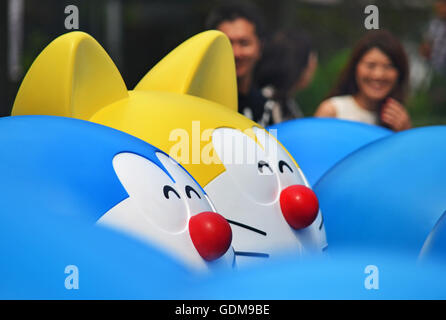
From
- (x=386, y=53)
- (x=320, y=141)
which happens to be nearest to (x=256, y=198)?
(x=320, y=141)

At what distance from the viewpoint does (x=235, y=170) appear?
4.66ft

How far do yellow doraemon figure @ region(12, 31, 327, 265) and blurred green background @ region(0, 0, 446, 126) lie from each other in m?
3.09

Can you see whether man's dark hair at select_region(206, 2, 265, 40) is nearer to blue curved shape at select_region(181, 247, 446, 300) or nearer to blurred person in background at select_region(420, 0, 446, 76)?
blue curved shape at select_region(181, 247, 446, 300)

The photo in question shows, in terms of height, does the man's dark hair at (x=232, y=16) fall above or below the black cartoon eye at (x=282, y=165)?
above

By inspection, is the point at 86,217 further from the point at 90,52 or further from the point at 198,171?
the point at 90,52

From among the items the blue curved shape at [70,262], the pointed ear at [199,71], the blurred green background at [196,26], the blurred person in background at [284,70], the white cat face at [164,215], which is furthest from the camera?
the blurred green background at [196,26]

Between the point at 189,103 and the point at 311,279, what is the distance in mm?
581

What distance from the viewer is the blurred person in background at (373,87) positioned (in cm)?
301

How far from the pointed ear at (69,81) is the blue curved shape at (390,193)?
679mm

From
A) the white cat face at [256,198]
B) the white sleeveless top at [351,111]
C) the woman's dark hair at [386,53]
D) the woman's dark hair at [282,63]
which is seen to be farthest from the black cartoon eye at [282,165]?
the woman's dark hair at [282,63]

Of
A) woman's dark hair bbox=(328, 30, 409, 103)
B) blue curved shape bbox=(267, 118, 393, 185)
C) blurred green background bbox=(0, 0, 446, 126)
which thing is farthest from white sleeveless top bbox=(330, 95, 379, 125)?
blurred green background bbox=(0, 0, 446, 126)

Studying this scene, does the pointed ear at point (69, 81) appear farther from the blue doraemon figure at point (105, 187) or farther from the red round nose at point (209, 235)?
the red round nose at point (209, 235)

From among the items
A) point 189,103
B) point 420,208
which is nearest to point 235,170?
point 189,103

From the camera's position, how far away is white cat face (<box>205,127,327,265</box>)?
4.52ft
